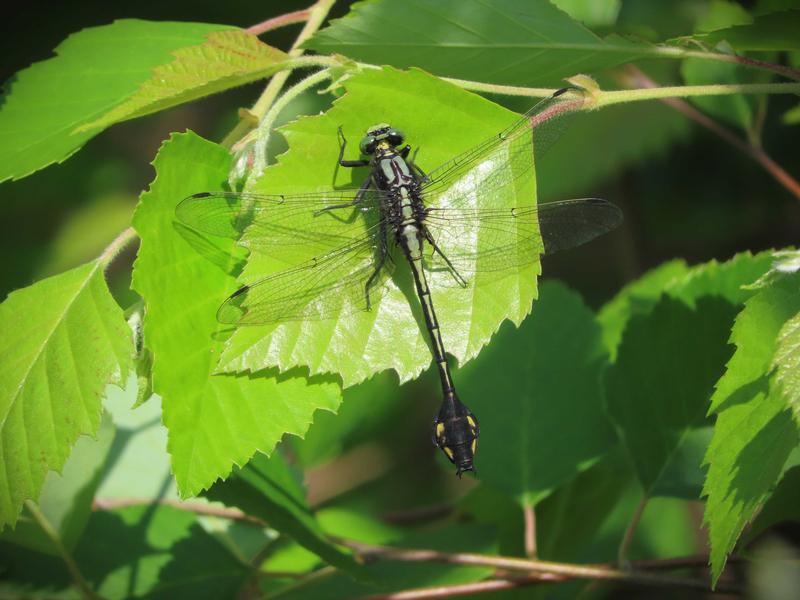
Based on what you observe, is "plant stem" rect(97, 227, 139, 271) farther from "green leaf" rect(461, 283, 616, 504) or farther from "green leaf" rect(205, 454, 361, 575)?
"green leaf" rect(461, 283, 616, 504)

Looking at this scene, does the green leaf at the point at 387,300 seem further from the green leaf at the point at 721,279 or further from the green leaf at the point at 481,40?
the green leaf at the point at 721,279

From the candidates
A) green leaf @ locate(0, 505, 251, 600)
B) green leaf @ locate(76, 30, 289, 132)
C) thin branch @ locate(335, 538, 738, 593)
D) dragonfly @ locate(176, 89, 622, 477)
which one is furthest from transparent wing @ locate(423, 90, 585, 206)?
green leaf @ locate(0, 505, 251, 600)

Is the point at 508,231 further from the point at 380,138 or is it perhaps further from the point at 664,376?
the point at 664,376

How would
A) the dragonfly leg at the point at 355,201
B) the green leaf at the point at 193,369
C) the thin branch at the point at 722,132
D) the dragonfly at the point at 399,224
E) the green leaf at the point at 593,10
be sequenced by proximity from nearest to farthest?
1. the green leaf at the point at 193,369
2. the dragonfly at the point at 399,224
3. the dragonfly leg at the point at 355,201
4. the green leaf at the point at 593,10
5. the thin branch at the point at 722,132

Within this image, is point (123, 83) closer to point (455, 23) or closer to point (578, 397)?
point (455, 23)

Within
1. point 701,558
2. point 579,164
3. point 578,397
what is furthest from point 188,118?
point 701,558

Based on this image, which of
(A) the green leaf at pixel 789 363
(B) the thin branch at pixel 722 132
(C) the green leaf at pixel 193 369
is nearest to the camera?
(A) the green leaf at pixel 789 363

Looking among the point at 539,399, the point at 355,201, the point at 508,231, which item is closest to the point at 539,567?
the point at 539,399

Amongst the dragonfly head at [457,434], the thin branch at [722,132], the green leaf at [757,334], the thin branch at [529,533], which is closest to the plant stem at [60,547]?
the dragonfly head at [457,434]
